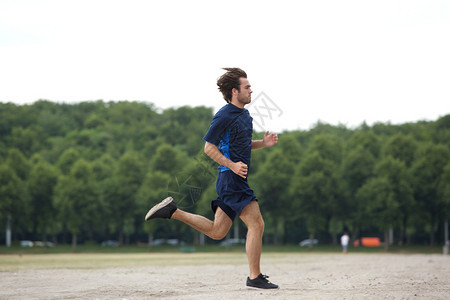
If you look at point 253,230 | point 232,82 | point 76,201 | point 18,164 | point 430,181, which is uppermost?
point 18,164

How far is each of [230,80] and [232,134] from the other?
825 millimetres

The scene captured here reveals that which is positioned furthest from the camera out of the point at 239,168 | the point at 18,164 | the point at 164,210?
the point at 18,164

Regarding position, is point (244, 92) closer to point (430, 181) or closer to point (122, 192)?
point (430, 181)

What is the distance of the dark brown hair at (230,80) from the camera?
25.1 ft

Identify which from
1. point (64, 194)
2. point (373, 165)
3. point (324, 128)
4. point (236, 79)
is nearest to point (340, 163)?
point (373, 165)

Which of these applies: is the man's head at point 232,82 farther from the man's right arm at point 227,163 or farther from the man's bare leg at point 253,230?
the man's bare leg at point 253,230

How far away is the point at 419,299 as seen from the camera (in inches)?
250

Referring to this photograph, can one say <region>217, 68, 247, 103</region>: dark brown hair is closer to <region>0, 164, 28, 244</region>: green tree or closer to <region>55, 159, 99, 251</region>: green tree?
<region>55, 159, 99, 251</region>: green tree

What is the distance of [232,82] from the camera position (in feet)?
25.2

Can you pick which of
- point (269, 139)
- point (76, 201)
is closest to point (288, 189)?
point (76, 201)

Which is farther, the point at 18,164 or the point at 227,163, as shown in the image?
the point at 18,164

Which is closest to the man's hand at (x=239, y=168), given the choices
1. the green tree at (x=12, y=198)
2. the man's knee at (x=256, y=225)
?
the man's knee at (x=256, y=225)

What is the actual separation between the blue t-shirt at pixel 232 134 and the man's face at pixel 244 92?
0.69 ft

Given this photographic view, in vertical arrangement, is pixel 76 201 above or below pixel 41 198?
below
